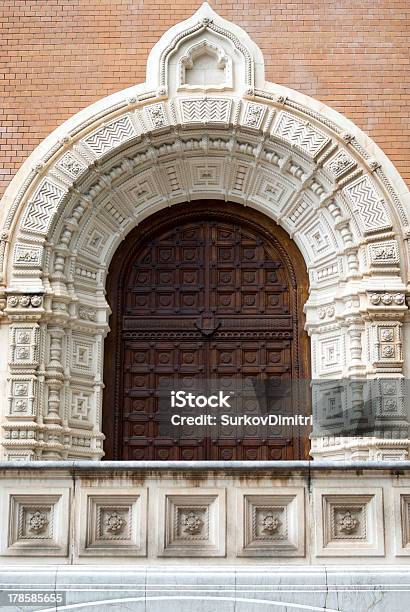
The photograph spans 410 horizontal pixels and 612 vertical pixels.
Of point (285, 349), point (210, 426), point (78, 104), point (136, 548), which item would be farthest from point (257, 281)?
point (136, 548)

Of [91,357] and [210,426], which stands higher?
[91,357]

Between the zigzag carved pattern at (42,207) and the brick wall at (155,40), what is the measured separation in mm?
396

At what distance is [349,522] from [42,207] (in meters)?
4.95

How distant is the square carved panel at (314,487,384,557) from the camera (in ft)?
26.4

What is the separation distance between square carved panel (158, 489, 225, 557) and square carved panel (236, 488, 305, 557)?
0.17 m

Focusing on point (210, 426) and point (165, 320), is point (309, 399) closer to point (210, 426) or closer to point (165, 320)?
point (210, 426)

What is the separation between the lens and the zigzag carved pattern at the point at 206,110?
11172 millimetres

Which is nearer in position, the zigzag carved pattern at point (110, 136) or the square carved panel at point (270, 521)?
the square carved panel at point (270, 521)

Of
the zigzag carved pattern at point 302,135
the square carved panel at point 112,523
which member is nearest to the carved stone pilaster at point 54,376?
the square carved panel at point 112,523

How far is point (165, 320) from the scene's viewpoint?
11508 mm

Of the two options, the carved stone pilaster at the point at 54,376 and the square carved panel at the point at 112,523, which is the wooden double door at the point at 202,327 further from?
the square carved panel at the point at 112,523

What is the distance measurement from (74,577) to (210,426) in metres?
3.41

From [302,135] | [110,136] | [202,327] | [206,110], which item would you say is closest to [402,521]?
[202,327]

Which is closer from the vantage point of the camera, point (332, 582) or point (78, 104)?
point (332, 582)
